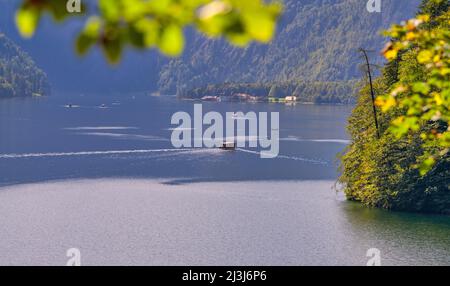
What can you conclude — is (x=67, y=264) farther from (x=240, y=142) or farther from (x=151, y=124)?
(x=151, y=124)

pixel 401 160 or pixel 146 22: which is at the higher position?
pixel 146 22

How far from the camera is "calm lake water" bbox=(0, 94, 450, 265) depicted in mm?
54719

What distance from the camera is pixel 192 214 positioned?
2726 inches

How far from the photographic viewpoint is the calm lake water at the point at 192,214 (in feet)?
180

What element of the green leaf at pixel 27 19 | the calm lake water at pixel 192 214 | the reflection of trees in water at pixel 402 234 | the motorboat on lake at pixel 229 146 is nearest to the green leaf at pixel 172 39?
the green leaf at pixel 27 19

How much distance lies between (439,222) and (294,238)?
1302 centimetres

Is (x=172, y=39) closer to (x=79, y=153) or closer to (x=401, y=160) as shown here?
(x=401, y=160)

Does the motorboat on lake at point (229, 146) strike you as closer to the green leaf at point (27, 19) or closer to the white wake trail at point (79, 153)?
the white wake trail at point (79, 153)

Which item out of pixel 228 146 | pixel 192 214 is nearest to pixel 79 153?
pixel 228 146

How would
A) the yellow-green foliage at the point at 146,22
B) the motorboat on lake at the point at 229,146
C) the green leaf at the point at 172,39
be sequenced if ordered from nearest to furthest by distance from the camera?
1. the yellow-green foliage at the point at 146,22
2. the green leaf at the point at 172,39
3. the motorboat on lake at the point at 229,146

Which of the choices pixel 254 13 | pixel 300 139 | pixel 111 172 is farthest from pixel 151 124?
pixel 254 13

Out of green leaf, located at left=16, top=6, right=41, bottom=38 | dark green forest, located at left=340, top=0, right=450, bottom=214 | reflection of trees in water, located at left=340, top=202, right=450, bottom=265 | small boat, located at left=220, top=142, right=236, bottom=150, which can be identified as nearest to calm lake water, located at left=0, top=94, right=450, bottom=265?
reflection of trees in water, located at left=340, top=202, right=450, bottom=265

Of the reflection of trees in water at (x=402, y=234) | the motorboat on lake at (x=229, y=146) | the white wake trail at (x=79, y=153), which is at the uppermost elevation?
the reflection of trees in water at (x=402, y=234)
